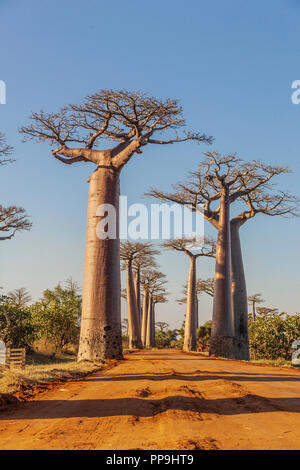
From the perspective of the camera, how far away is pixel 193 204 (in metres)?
17.5

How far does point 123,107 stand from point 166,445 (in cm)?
1068

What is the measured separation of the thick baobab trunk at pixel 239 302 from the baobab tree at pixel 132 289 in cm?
1088

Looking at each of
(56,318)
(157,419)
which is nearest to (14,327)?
(56,318)

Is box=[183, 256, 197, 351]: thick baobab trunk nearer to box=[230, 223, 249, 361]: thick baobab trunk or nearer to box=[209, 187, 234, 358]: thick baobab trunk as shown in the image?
box=[230, 223, 249, 361]: thick baobab trunk

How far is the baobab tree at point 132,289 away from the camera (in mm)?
26172

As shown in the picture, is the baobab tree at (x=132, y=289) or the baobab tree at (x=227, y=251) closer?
the baobab tree at (x=227, y=251)

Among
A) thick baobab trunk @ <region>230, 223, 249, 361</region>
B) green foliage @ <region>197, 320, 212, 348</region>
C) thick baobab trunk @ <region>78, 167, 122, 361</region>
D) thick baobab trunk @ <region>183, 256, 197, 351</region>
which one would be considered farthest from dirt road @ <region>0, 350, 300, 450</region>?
green foliage @ <region>197, 320, 212, 348</region>

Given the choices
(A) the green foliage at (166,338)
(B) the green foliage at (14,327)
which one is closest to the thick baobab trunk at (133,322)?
(B) the green foliage at (14,327)

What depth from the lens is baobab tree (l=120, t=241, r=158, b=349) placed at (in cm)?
2617

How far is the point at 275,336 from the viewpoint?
18469 millimetres

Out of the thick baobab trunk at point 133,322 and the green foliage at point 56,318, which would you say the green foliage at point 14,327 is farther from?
the thick baobab trunk at point 133,322

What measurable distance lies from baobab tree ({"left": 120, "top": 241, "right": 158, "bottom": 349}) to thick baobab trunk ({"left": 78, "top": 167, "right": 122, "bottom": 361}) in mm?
15121

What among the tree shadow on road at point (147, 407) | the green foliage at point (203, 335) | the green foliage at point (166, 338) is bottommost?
the green foliage at point (166, 338)

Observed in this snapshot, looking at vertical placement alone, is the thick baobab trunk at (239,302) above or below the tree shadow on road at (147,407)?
above
